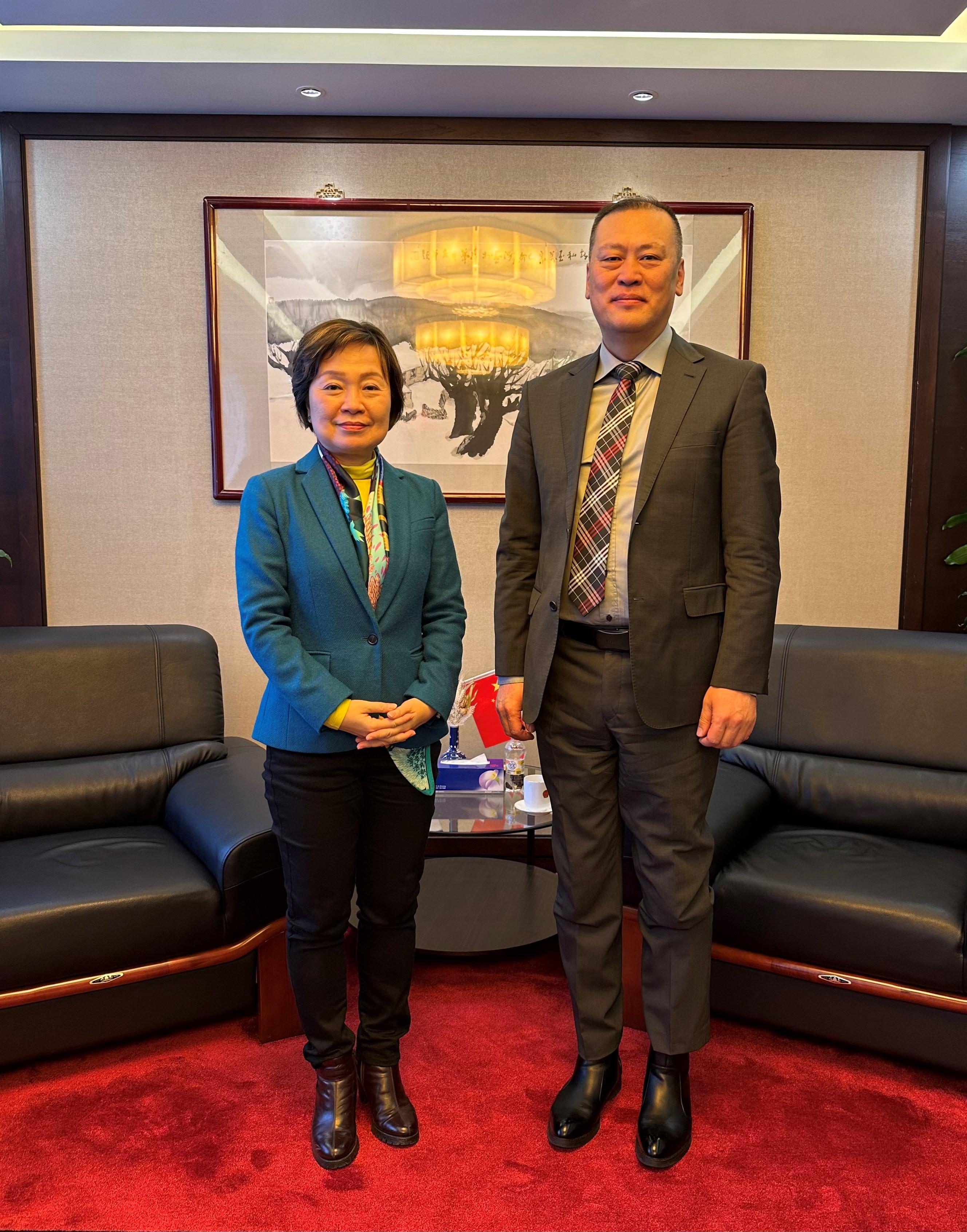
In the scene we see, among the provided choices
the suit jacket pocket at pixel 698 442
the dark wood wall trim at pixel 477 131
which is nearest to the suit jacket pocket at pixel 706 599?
the suit jacket pocket at pixel 698 442

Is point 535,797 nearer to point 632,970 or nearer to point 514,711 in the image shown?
point 632,970

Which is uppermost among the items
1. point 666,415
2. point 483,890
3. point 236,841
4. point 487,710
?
point 666,415

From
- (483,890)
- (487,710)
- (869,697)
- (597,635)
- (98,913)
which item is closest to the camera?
(597,635)

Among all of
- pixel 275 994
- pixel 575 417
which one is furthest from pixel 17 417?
pixel 575 417

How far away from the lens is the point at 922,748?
2.46m

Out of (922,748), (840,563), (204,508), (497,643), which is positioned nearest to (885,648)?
(922,748)

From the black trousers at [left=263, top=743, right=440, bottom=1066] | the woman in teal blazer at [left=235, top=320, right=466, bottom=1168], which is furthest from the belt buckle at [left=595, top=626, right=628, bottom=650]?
the black trousers at [left=263, top=743, right=440, bottom=1066]

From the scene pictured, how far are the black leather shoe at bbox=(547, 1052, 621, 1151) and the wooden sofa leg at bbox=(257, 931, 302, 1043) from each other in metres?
0.66

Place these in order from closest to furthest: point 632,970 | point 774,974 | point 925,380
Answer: point 774,974 → point 632,970 → point 925,380

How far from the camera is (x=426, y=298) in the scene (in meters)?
3.20

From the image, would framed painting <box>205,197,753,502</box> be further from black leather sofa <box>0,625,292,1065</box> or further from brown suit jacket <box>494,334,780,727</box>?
brown suit jacket <box>494,334,780,727</box>

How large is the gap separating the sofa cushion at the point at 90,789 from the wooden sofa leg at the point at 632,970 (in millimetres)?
1242

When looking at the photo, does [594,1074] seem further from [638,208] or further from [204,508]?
[204,508]

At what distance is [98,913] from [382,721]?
83 centimetres
